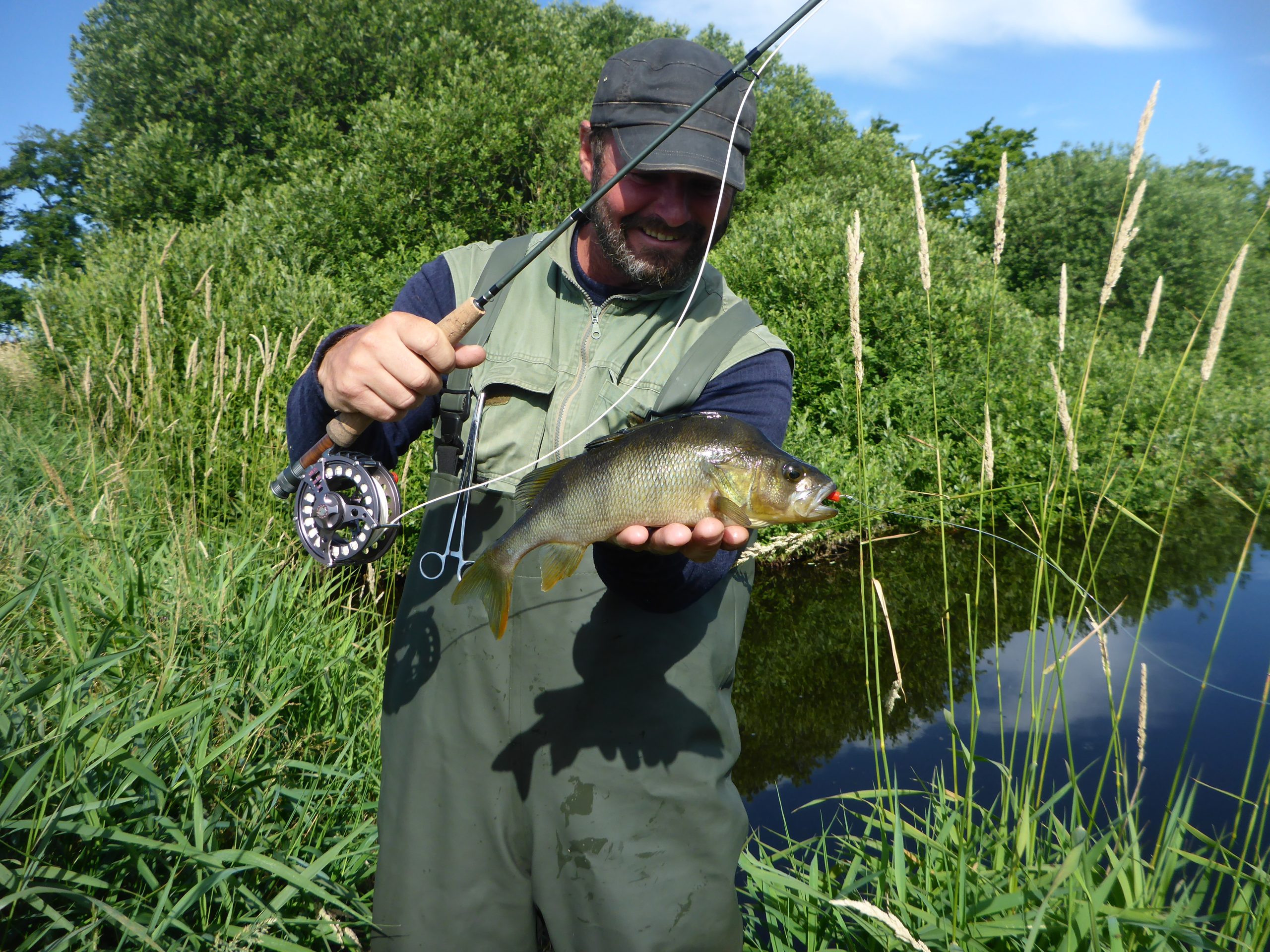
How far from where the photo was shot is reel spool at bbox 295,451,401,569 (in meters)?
2.06

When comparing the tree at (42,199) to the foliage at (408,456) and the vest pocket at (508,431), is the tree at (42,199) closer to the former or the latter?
the foliage at (408,456)

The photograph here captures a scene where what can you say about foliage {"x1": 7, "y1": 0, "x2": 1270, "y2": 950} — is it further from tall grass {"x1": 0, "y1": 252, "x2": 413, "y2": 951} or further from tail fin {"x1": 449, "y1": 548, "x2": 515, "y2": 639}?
tail fin {"x1": 449, "y1": 548, "x2": 515, "y2": 639}

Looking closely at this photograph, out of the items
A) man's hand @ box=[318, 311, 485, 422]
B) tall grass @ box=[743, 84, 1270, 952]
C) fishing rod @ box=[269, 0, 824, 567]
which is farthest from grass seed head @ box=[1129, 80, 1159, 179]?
man's hand @ box=[318, 311, 485, 422]

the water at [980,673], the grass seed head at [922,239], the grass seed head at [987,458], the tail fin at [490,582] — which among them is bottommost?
the water at [980,673]

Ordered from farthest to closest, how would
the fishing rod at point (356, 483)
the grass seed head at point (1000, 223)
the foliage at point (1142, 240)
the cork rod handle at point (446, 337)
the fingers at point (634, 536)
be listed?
the foliage at point (1142, 240) → the grass seed head at point (1000, 223) → the fishing rod at point (356, 483) → the cork rod handle at point (446, 337) → the fingers at point (634, 536)

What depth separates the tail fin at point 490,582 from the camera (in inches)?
73.5

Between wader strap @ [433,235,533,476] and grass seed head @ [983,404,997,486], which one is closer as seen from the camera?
wader strap @ [433,235,533,476]

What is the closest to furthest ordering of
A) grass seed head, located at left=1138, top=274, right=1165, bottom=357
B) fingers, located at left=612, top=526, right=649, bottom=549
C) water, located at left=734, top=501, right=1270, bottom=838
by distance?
fingers, located at left=612, top=526, right=649, bottom=549 → grass seed head, located at left=1138, top=274, right=1165, bottom=357 → water, located at left=734, top=501, right=1270, bottom=838

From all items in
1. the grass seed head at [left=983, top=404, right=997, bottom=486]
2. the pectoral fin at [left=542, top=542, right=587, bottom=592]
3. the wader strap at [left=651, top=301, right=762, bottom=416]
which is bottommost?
the pectoral fin at [left=542, top=542, right=587, bottom=592]

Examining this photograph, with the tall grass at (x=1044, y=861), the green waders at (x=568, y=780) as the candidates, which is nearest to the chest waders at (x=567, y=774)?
the green waders at (x=568, y=780)

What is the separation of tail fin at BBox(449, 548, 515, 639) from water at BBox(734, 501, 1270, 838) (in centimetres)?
262

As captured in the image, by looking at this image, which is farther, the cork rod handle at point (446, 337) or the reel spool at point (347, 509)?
the reel spool at point (347, 509)

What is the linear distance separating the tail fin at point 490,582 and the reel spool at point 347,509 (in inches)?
12.0

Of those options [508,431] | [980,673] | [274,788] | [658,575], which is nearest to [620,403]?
[508,431]
